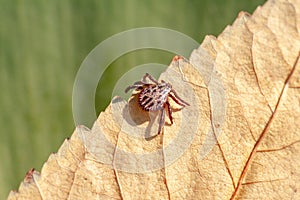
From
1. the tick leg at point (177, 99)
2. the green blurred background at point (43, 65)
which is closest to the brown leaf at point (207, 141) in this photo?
the tick leg at point (177, 99)

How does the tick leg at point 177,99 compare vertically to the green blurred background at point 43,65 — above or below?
below

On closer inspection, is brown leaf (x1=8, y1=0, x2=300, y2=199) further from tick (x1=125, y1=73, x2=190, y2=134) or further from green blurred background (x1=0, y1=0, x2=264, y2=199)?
green blurred background (x1=0, y1=0, x2=264, y2=199)

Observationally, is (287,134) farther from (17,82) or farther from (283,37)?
(17,82)

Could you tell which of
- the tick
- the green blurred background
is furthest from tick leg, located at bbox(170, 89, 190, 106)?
the green blurred background

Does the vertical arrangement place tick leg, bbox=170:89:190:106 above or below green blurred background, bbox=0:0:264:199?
below

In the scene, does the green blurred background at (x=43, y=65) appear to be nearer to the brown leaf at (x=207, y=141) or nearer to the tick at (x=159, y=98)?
the tick at (x=159, y=98)

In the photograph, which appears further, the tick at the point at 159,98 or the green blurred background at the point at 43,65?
the green blurred background at the point at 43,65
